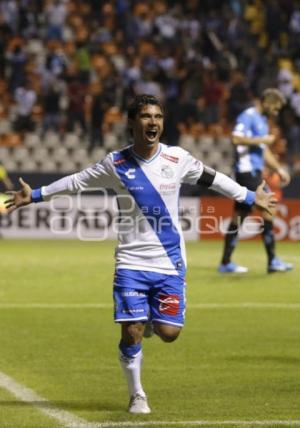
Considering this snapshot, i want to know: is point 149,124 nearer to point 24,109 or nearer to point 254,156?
point 254,156

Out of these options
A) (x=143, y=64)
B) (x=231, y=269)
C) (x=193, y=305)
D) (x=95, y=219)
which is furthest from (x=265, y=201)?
(x=143, y=64)

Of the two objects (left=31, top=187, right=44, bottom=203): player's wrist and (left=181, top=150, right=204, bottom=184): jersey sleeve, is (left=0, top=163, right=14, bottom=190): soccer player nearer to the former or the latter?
(left=31, top=187, right=44, bottom=203): player's wrist

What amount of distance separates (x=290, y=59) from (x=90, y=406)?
2566 cm

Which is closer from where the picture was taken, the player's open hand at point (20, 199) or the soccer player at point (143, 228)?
the soccer player at point (143, 228)

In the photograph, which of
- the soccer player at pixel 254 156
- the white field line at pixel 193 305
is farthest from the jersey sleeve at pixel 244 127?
the white field line at pixel 193 305

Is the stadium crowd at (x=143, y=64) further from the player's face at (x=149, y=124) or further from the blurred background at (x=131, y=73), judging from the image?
the player's face at (x=149, y=124)

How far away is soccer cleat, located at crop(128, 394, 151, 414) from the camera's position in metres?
8.03

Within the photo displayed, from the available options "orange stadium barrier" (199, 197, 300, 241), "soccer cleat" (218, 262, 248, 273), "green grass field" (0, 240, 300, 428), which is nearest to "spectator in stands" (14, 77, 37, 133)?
"orange stadium barrier" (199, 197, 300, 241)

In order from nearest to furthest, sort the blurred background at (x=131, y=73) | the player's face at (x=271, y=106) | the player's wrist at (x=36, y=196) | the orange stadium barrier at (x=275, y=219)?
the player's wrist at (x=36, y=196) < the player's face at (x=271, y=106) < the orange stadium barrier at (x=275, y=219) < the blurred background at (x=131, y=73)

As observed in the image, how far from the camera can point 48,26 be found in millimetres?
32625

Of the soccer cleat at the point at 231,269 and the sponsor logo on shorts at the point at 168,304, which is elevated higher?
the sponsor logo on shorts at the point at 168,304

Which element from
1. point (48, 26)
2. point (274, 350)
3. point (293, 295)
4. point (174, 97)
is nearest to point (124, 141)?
point (174, 97)

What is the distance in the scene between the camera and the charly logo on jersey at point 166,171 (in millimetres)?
8211

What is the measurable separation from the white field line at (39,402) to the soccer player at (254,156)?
26.4ft
